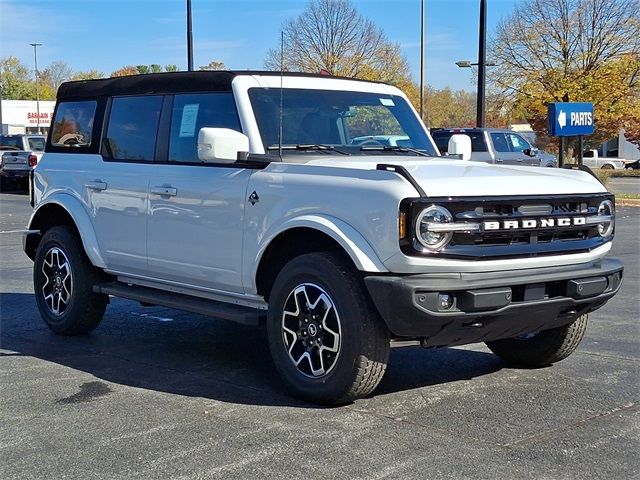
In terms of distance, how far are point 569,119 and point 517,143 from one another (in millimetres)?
2135

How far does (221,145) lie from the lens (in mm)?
5410

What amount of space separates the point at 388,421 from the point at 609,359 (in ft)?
7.44

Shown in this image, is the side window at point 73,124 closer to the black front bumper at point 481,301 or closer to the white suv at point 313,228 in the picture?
the white suv at point 313,228

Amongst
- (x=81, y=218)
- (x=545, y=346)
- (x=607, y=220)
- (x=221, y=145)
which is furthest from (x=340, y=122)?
(x=81, y=218)

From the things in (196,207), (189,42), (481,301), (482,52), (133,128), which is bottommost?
(481,301)

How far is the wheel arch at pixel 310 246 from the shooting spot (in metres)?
4.75

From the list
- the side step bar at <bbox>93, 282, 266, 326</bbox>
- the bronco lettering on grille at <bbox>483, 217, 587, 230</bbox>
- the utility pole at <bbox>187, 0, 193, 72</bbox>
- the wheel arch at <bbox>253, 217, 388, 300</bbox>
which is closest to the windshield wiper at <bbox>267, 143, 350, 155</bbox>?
the wheel arch at <bbox>253, 217, 388, 300</bbox>

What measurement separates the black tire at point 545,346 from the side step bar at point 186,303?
1817 mm

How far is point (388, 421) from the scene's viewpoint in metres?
4.77

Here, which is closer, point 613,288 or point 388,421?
point 388,421

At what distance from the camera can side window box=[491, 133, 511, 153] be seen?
2117 cm

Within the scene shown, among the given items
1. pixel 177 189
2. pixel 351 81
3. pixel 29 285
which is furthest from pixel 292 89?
pixel 29 285

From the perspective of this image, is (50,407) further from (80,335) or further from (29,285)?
(29,285)

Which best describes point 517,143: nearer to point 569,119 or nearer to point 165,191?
point 569,119
